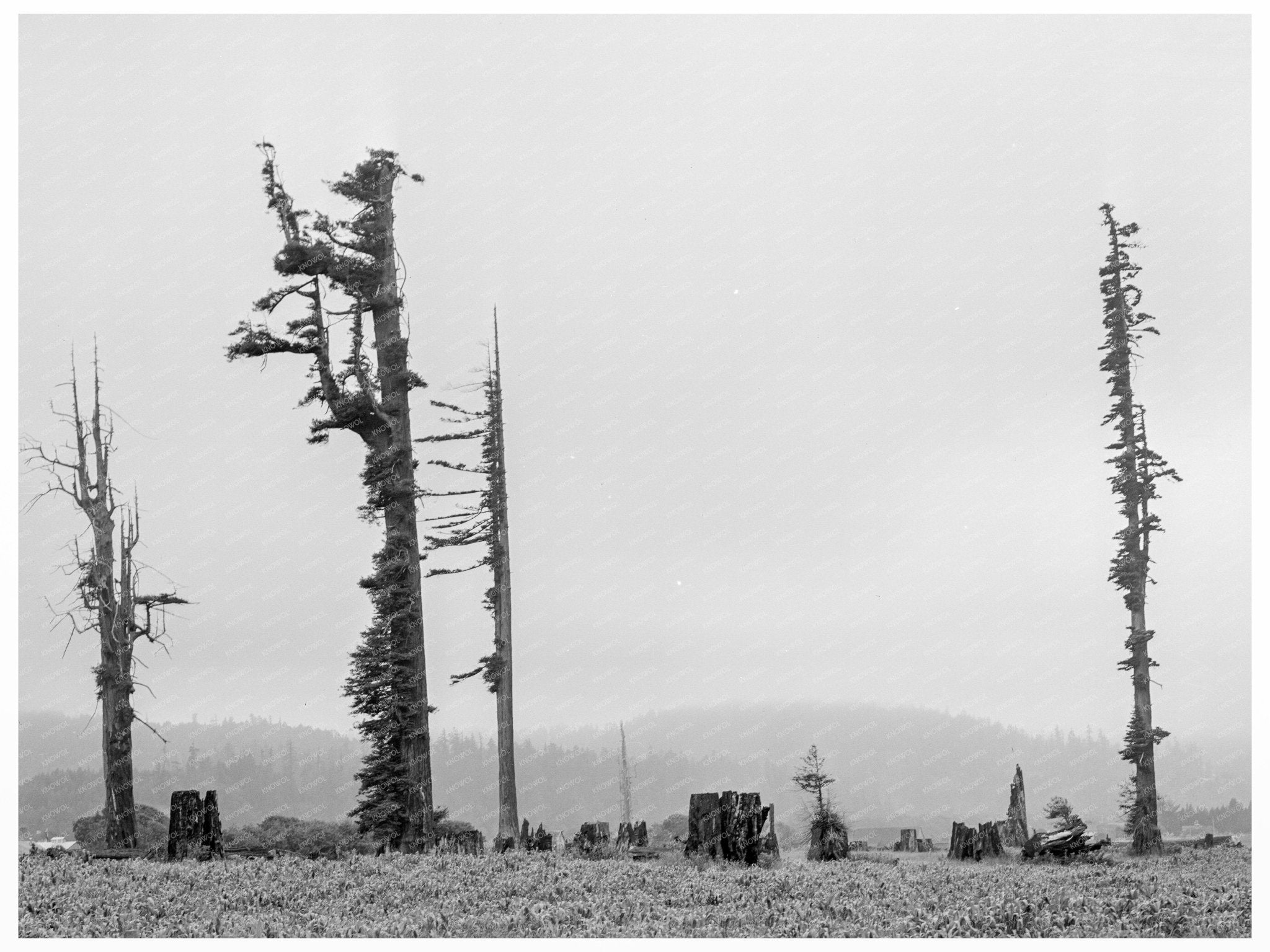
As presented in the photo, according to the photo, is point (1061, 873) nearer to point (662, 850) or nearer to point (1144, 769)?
point (662, 850)

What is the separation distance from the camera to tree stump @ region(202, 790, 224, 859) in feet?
51.3

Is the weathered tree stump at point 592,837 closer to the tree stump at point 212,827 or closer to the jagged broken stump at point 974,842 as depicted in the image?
the tree stump at point 212,827

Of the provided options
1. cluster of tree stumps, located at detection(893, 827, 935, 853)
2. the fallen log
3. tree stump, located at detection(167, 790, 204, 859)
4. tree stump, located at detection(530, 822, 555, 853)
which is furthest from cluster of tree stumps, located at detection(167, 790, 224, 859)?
cluster of tree stumps, located at detection(893, 827, 935, 853)

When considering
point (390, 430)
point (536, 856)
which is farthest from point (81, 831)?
point (536, 856)

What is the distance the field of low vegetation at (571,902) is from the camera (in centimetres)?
1149

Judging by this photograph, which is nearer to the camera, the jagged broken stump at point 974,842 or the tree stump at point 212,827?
the tree stump at point 212,827

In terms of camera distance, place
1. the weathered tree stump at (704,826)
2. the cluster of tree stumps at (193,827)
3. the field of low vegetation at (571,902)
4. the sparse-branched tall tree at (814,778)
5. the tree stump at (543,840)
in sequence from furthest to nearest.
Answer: the sparse-branched tall tree at (814,778), the tree stump at (543,840), the weathered tree stump at (704,826), the cluster of tree stumps at (193,827), the field of low vegetation at (571,902)

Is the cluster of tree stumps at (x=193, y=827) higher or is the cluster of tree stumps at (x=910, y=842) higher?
the cluster of tree stumps at (x=193, y=827)

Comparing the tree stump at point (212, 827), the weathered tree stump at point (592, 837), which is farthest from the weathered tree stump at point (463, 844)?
the tree stump at point (212, 827)

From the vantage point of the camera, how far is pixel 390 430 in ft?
68.8

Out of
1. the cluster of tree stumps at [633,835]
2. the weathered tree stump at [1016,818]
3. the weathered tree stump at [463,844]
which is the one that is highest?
the weathered tree stump at [463,844]

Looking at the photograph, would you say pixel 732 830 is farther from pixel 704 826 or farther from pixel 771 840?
pixel 771 840

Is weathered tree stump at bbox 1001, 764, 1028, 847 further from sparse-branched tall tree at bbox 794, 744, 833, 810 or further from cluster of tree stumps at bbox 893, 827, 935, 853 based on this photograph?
sparse-branched tall tree at bbox 794, 744, 833, 810

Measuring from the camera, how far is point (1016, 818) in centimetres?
3138
